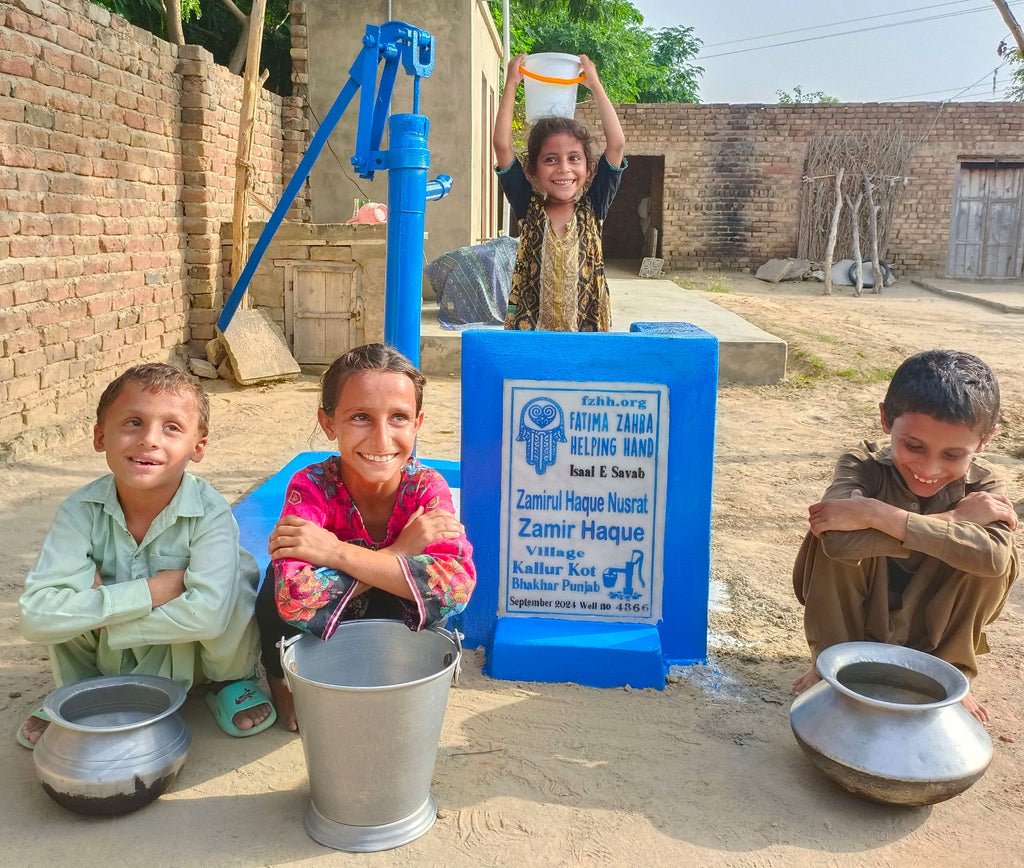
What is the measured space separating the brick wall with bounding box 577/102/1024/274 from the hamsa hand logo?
1366cm

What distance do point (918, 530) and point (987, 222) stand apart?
54.7 ft

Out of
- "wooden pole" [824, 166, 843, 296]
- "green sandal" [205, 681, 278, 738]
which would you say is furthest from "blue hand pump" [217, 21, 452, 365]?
"wooden pole" [824, 166, 843, 296]

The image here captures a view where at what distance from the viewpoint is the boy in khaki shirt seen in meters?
2.02

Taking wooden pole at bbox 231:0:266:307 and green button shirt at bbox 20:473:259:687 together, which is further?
wooden pole at bbox 231:0:266:307

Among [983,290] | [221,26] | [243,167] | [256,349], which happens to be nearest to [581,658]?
[256,349]

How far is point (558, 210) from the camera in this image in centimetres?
309

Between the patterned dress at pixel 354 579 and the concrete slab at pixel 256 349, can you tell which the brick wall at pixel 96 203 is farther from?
the patterned dress at pixel 354 579

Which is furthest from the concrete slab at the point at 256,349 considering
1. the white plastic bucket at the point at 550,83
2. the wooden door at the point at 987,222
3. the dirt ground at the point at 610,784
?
the wooden door at the point at 987,222

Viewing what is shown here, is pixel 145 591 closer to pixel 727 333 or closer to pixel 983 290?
pixel 727 333

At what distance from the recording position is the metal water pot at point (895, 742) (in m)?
1.79

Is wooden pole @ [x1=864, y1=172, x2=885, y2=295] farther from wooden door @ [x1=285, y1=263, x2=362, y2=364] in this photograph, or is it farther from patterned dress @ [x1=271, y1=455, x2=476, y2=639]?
patterned dress @ [x1=271, y1=455, x2=476, y2=639]

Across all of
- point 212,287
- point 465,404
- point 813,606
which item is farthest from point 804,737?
point 212,287

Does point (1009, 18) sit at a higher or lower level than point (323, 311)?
higher

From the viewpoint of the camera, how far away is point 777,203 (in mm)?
16047
